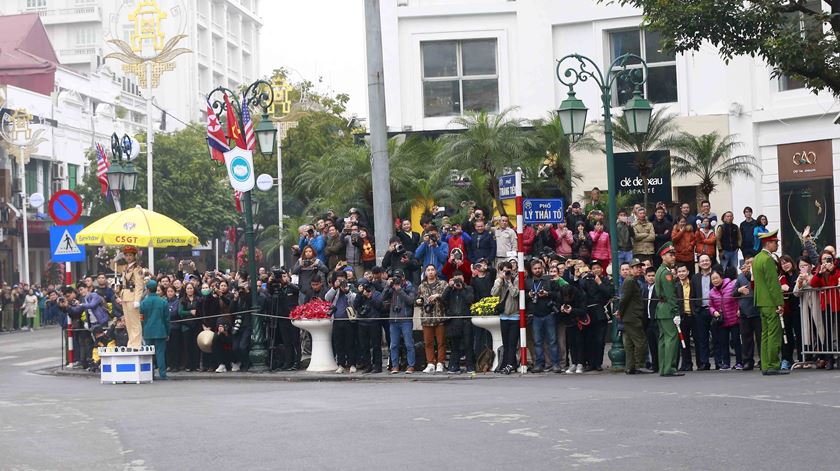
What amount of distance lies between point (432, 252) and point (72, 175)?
185ft

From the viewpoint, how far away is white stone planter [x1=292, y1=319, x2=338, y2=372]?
23.6 metres

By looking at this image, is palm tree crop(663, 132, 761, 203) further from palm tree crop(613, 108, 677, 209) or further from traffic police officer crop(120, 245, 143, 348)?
traffic police officer crop(120, 245, 143, 348)

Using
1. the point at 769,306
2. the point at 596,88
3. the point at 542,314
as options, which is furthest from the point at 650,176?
the point at 769,306

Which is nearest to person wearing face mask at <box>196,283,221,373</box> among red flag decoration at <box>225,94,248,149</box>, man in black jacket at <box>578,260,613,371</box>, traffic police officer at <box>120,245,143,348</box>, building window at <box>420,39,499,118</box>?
traffic police officer at <box>120,245,143,348</box>

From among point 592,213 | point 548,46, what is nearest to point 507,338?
point 592,213

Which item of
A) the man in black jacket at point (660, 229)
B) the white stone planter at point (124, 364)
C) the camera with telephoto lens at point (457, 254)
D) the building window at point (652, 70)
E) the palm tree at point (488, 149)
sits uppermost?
the building window at point (652, 70)

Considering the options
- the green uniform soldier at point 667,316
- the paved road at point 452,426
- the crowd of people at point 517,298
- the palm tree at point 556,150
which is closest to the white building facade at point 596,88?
the palm tree at point 556,150

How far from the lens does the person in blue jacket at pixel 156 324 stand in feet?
79.4

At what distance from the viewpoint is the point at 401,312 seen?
2241 cm

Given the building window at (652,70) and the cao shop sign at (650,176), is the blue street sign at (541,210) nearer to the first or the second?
the cao shop sign at (650,176)

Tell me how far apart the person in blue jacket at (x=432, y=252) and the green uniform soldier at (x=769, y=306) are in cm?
642

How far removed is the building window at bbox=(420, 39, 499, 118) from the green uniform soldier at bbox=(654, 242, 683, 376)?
15.4 meters

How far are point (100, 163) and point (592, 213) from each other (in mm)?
27940

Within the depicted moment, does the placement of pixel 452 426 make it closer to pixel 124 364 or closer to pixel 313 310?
pixel 313 310
